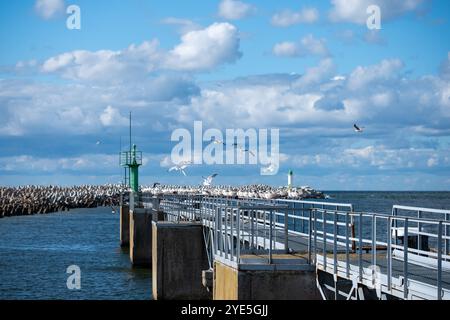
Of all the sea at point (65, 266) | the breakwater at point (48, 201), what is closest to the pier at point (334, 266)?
the sea at point (65, 266)

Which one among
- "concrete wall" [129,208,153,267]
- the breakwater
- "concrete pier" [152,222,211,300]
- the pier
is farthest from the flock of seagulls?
the pier

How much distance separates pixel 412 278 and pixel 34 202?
87.5m

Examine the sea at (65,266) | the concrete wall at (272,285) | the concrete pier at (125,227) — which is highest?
the concrete wall at (272,285)

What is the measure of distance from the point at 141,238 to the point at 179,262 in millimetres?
14753

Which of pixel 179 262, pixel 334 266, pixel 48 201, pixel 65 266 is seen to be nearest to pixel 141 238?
pixel 65 266

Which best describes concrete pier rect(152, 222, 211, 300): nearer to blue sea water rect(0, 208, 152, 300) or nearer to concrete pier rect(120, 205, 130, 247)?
blue sea water rect(0, 208, 152, 300)

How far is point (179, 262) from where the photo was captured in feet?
87.0

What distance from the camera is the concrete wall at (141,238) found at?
40344mm

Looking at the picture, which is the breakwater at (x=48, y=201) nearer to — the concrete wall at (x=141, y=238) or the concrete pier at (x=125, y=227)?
the concrete pier at (x=125, y=227)

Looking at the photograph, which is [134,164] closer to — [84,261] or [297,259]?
[84,261]

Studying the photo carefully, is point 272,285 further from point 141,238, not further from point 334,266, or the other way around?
point 141,238

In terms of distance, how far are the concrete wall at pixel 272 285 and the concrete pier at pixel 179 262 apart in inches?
396

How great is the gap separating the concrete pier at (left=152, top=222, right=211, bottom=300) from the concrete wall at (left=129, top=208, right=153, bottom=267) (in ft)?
44.3
